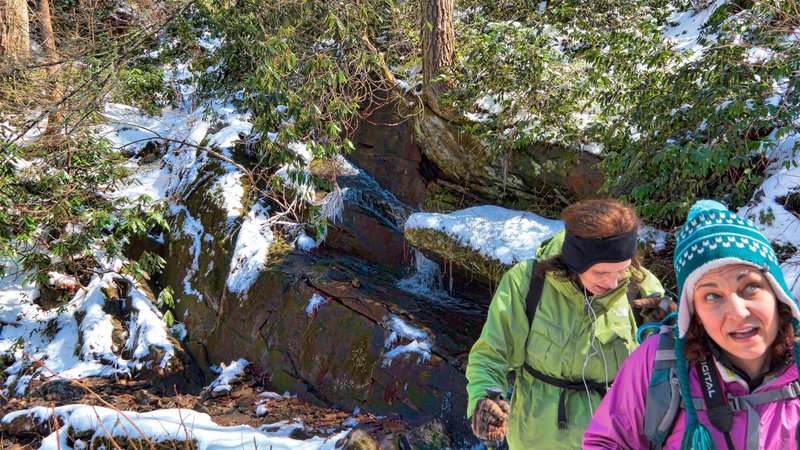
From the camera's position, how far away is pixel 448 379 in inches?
213

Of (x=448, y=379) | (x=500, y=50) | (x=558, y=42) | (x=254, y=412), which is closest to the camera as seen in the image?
(x=448, y=379)

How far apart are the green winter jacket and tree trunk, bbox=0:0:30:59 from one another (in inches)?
426

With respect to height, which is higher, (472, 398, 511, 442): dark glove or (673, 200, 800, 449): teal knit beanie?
(673, 200, 800, 449): teal knit beanie

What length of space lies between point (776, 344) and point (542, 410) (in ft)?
3.35

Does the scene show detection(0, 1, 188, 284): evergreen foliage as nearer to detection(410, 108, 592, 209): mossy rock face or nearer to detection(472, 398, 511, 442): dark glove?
detection(410, 108, 592, 209): mossy rock face

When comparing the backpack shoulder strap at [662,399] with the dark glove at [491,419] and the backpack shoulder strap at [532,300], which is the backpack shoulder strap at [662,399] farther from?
the backpack shoulder strap at [532,300]

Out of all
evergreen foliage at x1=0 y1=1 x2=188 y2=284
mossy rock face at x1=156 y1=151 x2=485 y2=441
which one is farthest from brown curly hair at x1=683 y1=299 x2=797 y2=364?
evergreen foliage at x1=0 y1=1 x2=188 y2=284

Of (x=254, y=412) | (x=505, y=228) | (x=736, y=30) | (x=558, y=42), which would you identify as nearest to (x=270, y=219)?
(x=254, y=412)

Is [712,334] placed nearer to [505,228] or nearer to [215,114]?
[505,228]

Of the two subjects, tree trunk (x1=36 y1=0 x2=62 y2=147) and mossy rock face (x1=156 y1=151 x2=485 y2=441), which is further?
tree trunk (x1=36 y1=0 x2=62 y2=147)

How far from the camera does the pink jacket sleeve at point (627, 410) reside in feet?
5.20

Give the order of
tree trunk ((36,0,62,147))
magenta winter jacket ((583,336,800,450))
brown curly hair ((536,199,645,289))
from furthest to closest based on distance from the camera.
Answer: tree trunk ((36,0,62,147)) → brown curly hair ((536,199,645,289)) → magenta winter jacket ((583,336,800,450))

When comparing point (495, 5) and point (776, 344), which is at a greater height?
point (495, 5)

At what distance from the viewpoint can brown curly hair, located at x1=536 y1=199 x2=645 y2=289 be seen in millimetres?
2146
